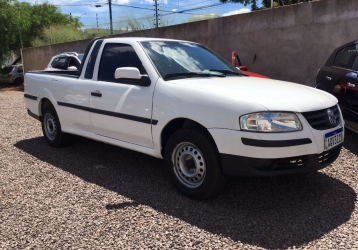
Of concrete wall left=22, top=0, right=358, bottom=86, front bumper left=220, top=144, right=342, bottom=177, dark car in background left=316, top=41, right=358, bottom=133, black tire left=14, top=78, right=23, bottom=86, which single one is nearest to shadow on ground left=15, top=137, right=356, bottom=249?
front bumper left=220, top=144, right=342, bottom=177

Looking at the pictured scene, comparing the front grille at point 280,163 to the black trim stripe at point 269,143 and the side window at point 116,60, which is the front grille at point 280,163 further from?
the side window at point 116,60

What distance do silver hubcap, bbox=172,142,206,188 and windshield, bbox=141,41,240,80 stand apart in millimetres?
853

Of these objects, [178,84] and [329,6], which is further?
[329,6]

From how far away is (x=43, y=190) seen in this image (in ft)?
14.6

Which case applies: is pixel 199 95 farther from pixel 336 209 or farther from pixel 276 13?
pixel 276 13

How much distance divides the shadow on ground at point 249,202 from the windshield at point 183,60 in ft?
4.36

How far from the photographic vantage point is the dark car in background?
5.66m

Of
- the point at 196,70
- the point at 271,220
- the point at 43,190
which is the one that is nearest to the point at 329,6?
the point at 196,70

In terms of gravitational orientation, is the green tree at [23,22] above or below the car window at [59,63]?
above

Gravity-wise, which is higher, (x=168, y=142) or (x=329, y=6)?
(x=329, y=6)

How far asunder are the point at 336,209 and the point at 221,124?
1.42 meters

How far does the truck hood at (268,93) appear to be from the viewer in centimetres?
356

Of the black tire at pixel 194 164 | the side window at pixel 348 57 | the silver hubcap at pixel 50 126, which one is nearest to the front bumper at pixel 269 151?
the black tire at pixel 194 164

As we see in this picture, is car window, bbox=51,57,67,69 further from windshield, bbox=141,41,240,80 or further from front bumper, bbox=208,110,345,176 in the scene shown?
front bumper, bbox=208,110,345,176
